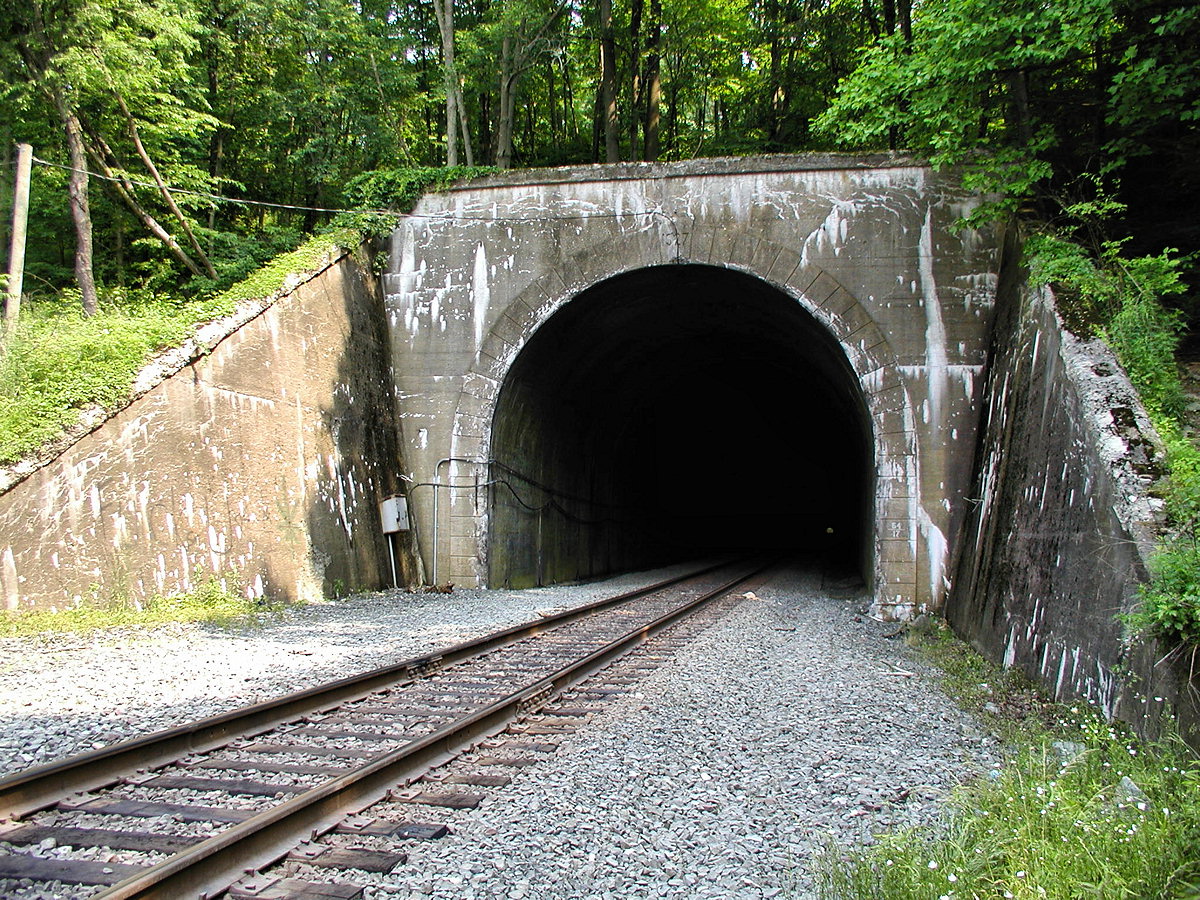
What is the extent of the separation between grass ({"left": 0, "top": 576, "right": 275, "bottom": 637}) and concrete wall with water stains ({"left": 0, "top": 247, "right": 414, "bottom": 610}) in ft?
0.36

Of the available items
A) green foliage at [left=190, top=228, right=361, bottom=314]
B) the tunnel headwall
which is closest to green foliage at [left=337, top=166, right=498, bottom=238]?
green foliage at [left=190, top=228, right=361, bottom=314]

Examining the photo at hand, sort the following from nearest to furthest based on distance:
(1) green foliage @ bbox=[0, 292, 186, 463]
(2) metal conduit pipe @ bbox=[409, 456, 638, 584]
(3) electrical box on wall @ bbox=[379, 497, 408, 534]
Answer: (1) green foliage @ bbox=[0, 292, 186, 463]
(3) electrical box on wall @ bbox=[379, 497, 408, 534]
(2) metal conduit pipe @ bbox=[409, 456, 638, 584]

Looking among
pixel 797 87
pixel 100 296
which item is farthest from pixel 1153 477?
pixel 797 87

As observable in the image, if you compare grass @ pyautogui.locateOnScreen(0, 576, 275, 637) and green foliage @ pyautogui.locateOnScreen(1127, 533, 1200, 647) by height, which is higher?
green foliage @ pyautogui.locateOnScreen(1127, 533, 1200, 647)

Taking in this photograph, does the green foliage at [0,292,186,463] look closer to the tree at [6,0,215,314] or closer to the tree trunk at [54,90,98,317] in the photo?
the tree trunk at [54,90,98,317]

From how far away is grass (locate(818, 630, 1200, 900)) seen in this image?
2.69 m

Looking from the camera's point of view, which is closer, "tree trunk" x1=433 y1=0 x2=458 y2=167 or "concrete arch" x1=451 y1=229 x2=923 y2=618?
"concrete arch" x1=451 y1=229 x2=923 y2=618

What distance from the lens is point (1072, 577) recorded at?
19.2 ft

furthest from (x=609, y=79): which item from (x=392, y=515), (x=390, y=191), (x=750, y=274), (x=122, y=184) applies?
(x=392, y=515)

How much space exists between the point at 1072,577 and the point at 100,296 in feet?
56.4

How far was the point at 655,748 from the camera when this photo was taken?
4734mm

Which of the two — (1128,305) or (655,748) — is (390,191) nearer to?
(1128,305)

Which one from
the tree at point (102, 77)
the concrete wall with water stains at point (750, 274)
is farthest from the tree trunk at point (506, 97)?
the concrete wall with water stains at point (750, 274)

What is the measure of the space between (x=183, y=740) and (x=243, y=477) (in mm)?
5720
